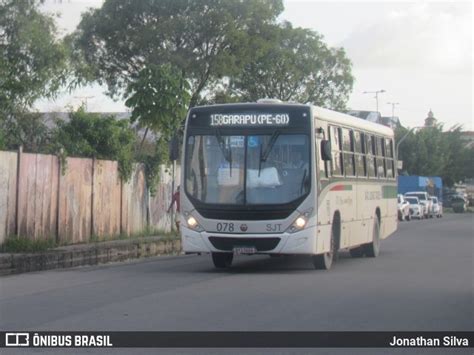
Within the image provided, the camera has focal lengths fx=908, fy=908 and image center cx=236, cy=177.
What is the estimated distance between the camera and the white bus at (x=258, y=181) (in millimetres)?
16844

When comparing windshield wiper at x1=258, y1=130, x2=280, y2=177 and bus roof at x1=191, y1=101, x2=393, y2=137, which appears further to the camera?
bus roof at x1=191, y1=101, x2=393, y2=137

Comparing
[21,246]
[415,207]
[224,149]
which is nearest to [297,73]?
[415,207]

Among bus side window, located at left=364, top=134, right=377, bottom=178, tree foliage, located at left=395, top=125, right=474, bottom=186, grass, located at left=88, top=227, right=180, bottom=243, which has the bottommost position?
grass, located at left=88, top=227, right=180, bottom=243

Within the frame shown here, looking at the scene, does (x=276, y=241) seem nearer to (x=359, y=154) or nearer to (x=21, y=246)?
(x=359, y=154)

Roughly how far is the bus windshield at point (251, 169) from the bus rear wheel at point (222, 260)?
1.79 meters

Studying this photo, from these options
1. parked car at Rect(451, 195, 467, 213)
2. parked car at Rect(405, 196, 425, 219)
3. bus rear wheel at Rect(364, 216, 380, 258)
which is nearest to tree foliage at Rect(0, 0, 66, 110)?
bus rear wheel at Rect(364, 216, 380, 258)

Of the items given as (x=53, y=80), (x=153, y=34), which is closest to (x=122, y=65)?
(x=153, y=34)

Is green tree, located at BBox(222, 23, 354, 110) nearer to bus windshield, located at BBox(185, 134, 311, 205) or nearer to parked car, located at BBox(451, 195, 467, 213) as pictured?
bus windshield, located at BBox(185, 134, 311, 205)

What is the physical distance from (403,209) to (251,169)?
39829 millimetres

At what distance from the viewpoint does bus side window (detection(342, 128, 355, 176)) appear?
19681 mm

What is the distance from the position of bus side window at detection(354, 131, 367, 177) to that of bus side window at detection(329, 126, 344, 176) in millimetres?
1397

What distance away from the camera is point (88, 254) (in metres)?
21.1

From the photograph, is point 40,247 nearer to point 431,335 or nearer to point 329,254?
point 329,254

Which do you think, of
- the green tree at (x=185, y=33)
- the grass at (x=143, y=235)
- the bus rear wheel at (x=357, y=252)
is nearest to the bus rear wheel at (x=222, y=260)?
the bus rear wheel at (x=357, y=252)
